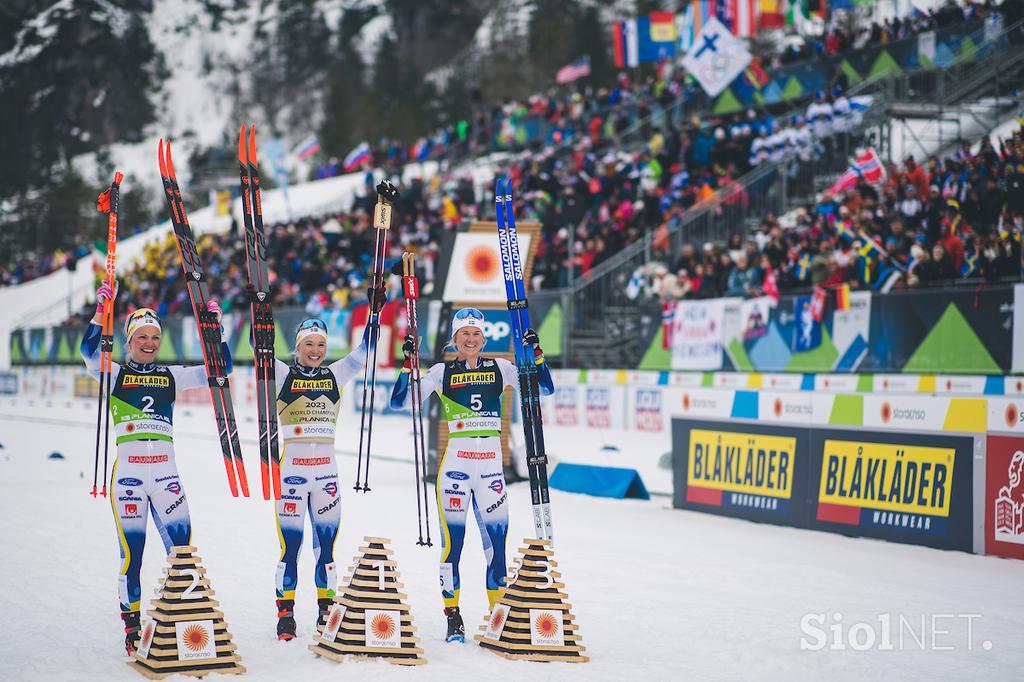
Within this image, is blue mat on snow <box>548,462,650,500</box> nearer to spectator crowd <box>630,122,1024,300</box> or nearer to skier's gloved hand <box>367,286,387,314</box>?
spectator crowd <box>630,122,1024,300</box>

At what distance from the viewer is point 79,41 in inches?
5674

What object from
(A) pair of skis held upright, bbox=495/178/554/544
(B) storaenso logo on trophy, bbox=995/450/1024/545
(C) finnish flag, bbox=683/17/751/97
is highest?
(C) finnish flag, bbox=683/17/751/97

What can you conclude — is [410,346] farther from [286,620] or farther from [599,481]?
[599,481]

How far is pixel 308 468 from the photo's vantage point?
7691mm

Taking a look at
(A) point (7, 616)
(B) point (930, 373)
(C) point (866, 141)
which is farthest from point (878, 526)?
(C) point (866, 141)

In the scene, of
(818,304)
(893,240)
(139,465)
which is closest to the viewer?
(139,465)

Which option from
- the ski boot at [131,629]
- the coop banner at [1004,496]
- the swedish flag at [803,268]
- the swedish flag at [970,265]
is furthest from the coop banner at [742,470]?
the ski boot at [131,629]

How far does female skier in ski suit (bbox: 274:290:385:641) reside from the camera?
763cm

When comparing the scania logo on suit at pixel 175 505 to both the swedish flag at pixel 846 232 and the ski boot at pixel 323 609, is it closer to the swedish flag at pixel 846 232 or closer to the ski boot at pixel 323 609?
the ski boot at pixel 323 609

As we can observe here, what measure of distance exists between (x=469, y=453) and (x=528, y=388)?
0.72 metres

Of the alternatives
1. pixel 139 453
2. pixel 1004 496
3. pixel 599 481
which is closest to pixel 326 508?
pixel 139 453

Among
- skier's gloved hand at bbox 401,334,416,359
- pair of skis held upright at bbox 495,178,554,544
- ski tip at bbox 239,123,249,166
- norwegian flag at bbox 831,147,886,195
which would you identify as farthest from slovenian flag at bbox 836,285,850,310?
skier's gloved hand at bbox 401,334,416,359

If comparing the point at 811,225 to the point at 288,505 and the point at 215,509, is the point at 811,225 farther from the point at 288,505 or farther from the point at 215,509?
the point at 288,505

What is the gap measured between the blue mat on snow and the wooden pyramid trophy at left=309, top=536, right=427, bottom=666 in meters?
7.66
